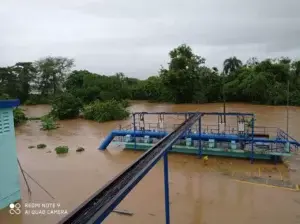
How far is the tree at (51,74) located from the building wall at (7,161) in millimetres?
37078

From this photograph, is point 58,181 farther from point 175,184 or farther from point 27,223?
point 175,184

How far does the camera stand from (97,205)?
4.30m

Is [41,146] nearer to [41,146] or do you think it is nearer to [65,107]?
[41,146]

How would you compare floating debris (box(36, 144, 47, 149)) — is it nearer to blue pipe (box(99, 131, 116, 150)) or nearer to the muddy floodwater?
the muddy floodwater

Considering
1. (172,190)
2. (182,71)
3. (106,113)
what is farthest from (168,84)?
(172,190)

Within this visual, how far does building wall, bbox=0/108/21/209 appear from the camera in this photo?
834cm

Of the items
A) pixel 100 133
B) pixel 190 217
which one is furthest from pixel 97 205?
pixel 100 133

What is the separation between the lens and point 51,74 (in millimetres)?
44344

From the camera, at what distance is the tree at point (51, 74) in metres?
44.2

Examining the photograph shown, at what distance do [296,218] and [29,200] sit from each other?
840 cm

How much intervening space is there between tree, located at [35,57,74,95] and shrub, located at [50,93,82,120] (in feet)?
53.0

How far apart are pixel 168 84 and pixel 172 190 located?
2688 cm

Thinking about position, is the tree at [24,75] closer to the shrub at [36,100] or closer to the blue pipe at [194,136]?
the shrub at [36,100]

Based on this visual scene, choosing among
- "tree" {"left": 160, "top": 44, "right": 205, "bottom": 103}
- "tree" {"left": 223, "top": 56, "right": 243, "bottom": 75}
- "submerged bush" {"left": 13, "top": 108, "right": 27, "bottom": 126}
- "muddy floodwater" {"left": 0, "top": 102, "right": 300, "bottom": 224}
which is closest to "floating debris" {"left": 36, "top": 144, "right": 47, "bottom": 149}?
"muddy floodwater" {"left": 0, "top": 102, "right": 300, "bottom": 224}
